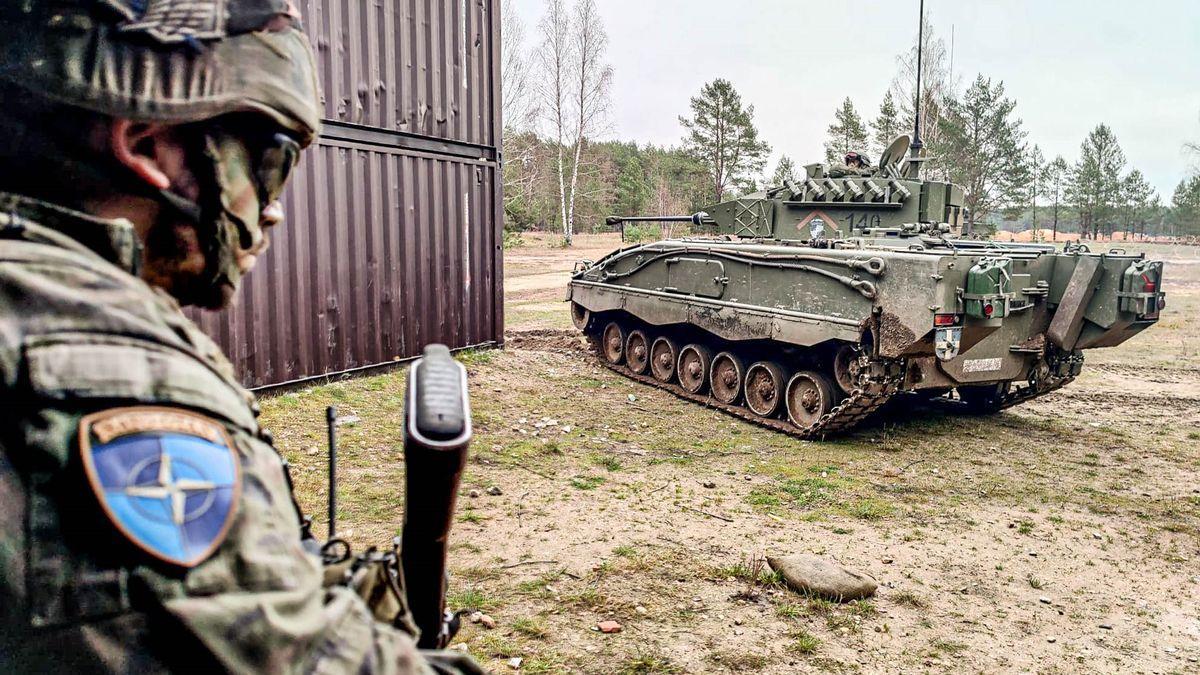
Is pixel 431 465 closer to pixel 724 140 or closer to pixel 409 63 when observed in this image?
pixel 409 63

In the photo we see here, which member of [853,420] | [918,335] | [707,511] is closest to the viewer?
[707,511]

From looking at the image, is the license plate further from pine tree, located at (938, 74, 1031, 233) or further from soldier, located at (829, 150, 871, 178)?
pine tree, located at (938, 74, 1031, 233)

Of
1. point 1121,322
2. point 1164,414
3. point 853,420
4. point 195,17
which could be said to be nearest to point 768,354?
point 853,420

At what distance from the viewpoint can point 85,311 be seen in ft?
3.19

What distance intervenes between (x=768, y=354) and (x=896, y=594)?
4648 millimetres

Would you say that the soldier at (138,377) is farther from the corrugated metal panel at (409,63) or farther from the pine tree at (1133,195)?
the pine tree at (1133,195)

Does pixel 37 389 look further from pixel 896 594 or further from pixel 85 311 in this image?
pixel 896 594

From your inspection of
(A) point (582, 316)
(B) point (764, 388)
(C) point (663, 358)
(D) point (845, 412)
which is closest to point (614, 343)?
(A) point (582, 316)

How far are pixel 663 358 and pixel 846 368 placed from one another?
118 inches

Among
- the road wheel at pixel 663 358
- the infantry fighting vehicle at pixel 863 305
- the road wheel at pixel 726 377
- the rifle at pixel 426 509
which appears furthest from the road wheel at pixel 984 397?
the rifle at pixel 426 509

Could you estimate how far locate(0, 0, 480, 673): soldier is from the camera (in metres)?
0.92

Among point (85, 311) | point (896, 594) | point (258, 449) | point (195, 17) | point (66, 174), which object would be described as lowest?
point (896, 594)

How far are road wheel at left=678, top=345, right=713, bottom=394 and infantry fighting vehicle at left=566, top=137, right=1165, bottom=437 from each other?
0.7 inches

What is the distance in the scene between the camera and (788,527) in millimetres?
5895
